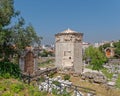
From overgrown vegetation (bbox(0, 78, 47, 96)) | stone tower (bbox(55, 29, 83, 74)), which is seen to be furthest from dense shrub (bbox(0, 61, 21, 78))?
stone tower (bbox(55, 29, 83, 74))

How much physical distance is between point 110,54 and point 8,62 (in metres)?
63.9

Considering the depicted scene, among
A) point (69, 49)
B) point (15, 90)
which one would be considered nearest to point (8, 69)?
point (15, 90)

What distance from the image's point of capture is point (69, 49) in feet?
93.2

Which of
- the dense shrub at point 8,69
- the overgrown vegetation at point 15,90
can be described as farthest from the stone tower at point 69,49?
the overgrown vegetation at point 15,90

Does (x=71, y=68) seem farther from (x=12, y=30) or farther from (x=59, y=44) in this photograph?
(x=12, y=30)

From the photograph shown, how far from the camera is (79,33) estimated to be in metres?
28.2

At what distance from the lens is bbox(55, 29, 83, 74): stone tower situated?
2812cm

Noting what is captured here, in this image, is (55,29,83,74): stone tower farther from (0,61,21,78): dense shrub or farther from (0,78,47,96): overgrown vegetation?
(0,78,47,96): overgrown vegetation

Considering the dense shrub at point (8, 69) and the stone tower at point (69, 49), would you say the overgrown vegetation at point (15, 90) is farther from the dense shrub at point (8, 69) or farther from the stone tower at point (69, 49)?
the stone tower at point (69, 49)

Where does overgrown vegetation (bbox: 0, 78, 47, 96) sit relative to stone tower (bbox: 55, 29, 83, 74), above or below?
below

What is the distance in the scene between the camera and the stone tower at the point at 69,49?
1107 inches

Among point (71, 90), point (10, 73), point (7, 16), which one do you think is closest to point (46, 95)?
point (71, 90)

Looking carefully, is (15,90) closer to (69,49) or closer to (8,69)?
(8,69)

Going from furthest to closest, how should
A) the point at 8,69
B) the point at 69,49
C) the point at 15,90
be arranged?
1. the point at 69,49
2. the point at 8,69
3. the point at 15,90
